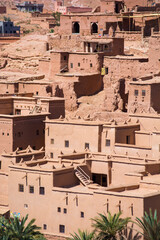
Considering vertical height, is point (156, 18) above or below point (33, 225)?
above

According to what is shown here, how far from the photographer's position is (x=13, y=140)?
4903 cm

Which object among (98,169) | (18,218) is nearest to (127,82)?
(98,169)

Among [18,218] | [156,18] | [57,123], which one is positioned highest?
[156,18]

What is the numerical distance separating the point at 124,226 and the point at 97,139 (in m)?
9.41

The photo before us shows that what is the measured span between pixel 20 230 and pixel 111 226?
417 cm

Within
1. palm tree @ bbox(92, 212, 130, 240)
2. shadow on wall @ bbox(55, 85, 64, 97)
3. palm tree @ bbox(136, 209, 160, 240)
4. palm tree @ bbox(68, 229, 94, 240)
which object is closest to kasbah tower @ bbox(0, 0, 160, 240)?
shadow on wall @ bbox(55, 85, 64, 97)

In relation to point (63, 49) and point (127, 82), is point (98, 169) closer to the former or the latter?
point (127, 82)

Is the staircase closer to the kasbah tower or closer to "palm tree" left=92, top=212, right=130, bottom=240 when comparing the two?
the kasbah tower

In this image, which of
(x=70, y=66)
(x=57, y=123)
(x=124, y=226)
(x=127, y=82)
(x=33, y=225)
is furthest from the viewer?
(x=70, y=66)

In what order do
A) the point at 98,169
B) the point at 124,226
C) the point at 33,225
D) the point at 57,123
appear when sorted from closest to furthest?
the point at 124,226
the point at 33,225
the point at 98,169
the point at 57,123

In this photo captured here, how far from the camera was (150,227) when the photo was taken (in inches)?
1490

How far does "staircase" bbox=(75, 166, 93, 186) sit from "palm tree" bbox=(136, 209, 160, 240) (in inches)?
220

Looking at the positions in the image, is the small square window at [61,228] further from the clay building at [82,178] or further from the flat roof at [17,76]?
the flat roof at [17,76]

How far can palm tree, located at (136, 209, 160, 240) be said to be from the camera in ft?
124
